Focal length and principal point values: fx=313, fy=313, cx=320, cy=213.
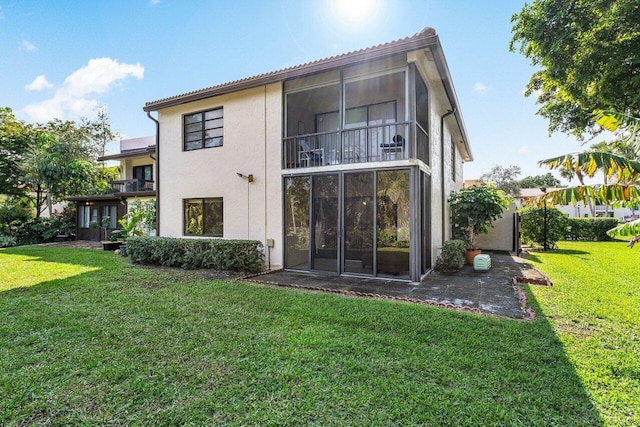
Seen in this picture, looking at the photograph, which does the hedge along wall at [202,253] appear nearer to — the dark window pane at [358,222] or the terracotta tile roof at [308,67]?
the dark window pane at [358,222]

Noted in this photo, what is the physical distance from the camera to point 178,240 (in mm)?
10781

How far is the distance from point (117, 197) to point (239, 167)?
1369 cm

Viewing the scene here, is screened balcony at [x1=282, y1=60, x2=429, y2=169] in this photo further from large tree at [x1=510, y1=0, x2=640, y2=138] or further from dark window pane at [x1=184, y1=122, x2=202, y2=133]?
large tree at [x1=510, y1=0, x2=640, y2=138]

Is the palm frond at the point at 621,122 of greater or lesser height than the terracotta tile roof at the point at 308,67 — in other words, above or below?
below

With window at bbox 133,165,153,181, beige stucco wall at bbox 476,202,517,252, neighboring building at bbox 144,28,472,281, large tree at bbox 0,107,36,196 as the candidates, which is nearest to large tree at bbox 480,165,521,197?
beige stucco wall at bbox 476,202,517,252

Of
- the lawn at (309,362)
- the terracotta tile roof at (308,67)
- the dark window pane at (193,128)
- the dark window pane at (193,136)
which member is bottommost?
the lawn at (309,362)

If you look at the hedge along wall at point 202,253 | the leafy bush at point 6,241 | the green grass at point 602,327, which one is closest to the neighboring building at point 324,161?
the hedge along wall at point 202,253

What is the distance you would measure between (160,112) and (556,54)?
14931 millimetres

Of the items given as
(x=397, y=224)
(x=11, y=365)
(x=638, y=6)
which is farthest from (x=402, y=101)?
(x=11, y=365)

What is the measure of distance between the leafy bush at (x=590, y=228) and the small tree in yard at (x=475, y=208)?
43.4ft

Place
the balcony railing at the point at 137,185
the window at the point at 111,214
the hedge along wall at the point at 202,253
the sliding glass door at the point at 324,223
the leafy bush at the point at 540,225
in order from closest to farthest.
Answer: the sliding glass door at the point at 324,223
the hedge along wall at the point at 202,253
the leafy bush at the point at 540,225
the balcony railing at the point at 137,185
the window at the point at 111,214

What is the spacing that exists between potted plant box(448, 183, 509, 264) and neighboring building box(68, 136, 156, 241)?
17.5 meters

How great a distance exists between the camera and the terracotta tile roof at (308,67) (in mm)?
7277

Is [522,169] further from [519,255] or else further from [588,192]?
[588,192]
